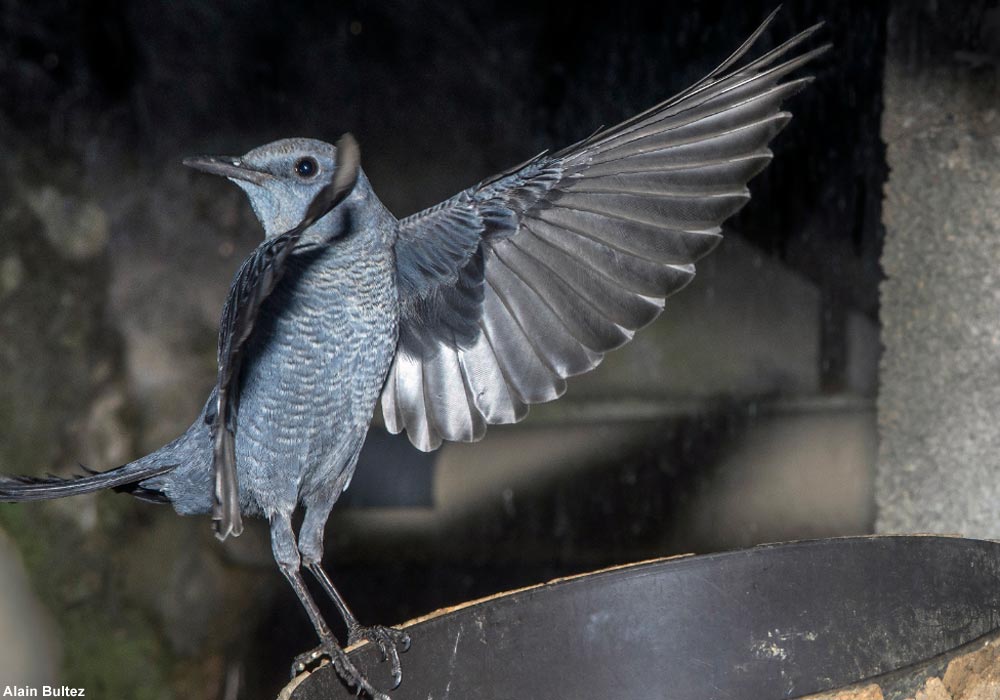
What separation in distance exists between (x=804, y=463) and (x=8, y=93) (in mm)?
3082

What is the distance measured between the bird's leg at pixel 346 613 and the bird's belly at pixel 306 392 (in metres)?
Result: 0.06

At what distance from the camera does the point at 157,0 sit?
3543mm

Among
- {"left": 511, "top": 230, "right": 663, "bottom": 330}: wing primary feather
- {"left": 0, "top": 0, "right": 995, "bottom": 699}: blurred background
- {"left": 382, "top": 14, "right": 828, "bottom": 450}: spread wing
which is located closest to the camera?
{"left": 382, "top": 14, "right": 828, "bottom": 450}: spread wing

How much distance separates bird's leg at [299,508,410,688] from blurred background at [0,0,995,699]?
6.22ft

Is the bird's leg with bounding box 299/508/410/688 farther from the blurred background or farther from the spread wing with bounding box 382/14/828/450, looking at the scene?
the blurred background

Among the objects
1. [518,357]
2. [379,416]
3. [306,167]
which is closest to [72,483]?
[306,167]

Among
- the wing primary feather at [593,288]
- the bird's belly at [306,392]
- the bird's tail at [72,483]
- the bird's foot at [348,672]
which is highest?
the wing primary feather at [593,288]

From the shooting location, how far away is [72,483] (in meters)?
1.51

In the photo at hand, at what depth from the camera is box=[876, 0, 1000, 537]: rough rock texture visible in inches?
81.8

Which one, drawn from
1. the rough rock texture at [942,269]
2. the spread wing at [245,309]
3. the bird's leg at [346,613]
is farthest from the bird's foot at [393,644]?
the rough rock texture at [942,269]

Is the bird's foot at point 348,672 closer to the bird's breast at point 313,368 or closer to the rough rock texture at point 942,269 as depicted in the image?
the bird's breast at point 313,368

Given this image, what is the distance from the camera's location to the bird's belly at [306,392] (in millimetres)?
1515

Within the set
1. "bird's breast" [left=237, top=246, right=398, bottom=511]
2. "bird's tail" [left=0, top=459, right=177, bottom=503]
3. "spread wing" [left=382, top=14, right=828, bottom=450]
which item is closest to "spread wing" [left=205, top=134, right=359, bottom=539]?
"bird's breast" [left=237, top=246, right=398, bottom=511]

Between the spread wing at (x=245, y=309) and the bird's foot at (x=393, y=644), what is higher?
the spread wing at (x=245, y=309)
